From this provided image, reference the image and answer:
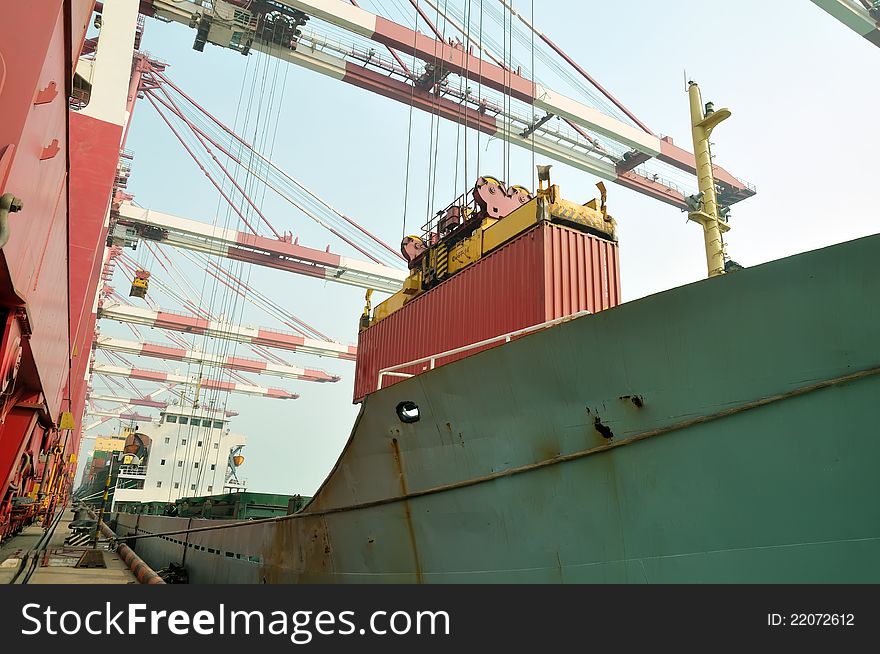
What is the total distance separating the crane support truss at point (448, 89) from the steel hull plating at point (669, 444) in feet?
42.6

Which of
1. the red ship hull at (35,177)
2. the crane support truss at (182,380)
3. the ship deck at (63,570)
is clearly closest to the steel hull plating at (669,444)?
the red ship hull at (35,177)

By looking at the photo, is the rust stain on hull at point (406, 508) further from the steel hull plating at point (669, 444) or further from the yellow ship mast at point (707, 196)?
the yellow ship mast at point (707, 196)

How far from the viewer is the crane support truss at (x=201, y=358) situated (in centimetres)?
3947

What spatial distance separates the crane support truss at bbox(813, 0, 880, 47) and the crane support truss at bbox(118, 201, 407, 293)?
21.7 m

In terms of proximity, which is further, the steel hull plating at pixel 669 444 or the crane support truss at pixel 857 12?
the crane support truss at pixel 857 12

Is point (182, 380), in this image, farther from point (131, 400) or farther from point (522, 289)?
point (522, 289)

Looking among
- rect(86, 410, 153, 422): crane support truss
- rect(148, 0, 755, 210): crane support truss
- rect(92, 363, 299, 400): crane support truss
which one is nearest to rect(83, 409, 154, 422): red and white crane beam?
rect(86, 410, 153, 422): crane support truss

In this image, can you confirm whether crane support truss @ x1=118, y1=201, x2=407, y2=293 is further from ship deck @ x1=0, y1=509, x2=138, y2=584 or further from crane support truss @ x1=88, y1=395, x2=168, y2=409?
crane support truss @ x1=88, y1=395, x2=168, y2=409

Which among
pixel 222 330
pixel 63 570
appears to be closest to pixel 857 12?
pixel 63 570

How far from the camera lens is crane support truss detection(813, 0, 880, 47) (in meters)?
18.2

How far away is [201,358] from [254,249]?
15348 millimetres

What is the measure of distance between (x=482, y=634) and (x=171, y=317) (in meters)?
36.2

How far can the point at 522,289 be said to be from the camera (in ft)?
22.8

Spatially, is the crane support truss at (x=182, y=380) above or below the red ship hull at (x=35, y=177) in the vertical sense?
above
